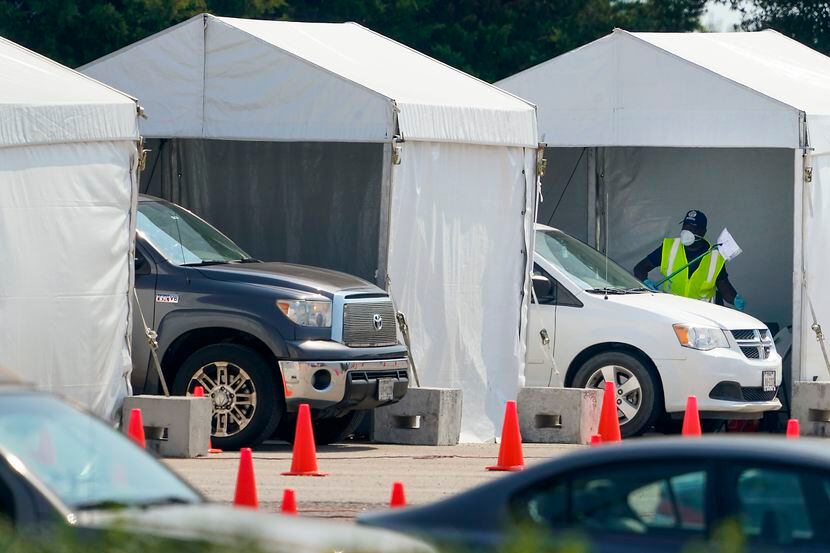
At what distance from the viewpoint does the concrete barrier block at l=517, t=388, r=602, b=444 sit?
15039mm

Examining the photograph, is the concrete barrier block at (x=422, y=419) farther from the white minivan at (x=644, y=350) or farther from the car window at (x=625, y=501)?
the car window at (x=625, y=501)

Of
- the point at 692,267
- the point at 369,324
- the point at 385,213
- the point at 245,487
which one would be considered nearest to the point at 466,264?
the point at 385,213

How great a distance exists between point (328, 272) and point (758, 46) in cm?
772

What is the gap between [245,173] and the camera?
17000 mm

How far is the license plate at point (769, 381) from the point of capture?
16006 mm

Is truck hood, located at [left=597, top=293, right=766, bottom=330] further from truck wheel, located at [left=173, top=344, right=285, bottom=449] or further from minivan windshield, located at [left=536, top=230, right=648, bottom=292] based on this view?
truck wheel, located at [left=173, top=344, right=285, bottom=449]

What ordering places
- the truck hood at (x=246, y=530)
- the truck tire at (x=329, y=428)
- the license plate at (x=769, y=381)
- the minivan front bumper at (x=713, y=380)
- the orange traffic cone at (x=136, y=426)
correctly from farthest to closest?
the license plate at (x=769, y=381) → the minivan front bumper at (x=713, y=380) → the truck tire at (x=329, y=428) → the orange traffic cone at (x=136, y=426) → the truck hood at (x=246, y=530)

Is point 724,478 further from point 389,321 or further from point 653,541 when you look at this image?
point 389,321

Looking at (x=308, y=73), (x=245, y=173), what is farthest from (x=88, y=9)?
(x=308, y=73)

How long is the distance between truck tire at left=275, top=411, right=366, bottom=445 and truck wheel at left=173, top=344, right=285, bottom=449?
1.09 metres

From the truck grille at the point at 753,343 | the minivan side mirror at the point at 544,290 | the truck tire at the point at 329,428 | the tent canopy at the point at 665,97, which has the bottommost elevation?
the truck tire at the point at 329,428

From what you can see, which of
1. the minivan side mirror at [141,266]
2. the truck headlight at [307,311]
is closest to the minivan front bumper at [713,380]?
the truck headlight at [307,311]

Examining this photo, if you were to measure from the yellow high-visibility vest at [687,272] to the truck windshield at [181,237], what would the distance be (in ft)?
19.5

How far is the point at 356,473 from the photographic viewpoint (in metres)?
12.5
